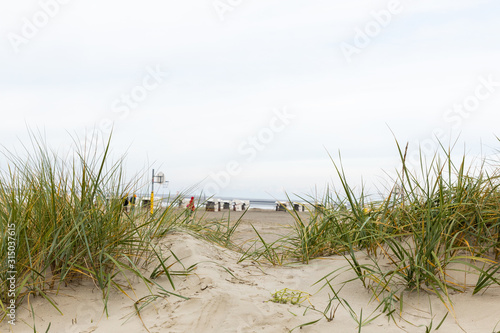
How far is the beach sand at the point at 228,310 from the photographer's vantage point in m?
2.43

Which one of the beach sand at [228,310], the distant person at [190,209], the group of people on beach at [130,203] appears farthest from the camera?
the distant person at [190,209]

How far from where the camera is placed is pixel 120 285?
9.73ft

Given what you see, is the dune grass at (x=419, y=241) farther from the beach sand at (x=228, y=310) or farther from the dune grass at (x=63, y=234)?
the dune grass at (x=63, y=234)

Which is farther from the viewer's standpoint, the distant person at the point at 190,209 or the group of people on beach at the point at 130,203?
the distant person at the point at 190,209

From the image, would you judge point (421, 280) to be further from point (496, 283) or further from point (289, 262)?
point (289, 262)

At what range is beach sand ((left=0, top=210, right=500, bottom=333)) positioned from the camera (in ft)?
7.98

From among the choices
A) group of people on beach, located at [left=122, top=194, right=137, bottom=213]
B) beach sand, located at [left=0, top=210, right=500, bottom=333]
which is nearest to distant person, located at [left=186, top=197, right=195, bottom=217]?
group of people on beach, located at [left=122, top=194, right=137, bottom=213]

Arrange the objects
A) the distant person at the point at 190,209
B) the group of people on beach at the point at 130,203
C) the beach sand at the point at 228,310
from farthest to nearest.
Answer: the distant person at the point at 190,209 → the group of people on beach at the point at 130,203 → the beach sand at the point at 228,310

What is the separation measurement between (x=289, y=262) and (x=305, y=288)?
667 millimetres

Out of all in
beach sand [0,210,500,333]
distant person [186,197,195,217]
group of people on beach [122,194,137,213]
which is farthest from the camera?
distant person [186,197,195,217]

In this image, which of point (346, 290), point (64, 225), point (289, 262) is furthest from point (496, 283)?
point (64, 225)

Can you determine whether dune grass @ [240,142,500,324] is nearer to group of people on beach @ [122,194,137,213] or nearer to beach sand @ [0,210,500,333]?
beach sand @ [0,210,500,333]

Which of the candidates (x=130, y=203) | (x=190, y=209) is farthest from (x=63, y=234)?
(x=190, y=209)

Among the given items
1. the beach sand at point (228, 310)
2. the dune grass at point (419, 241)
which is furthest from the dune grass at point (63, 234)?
the dune grass at point (419, 241)
